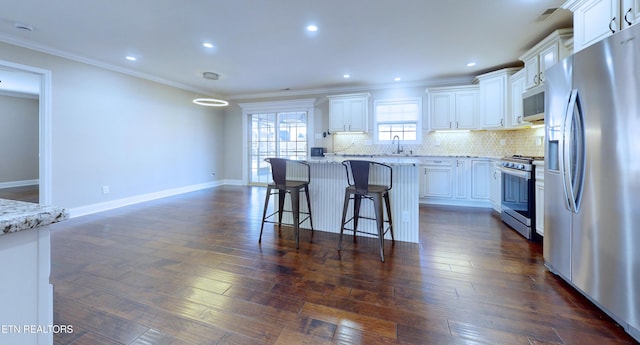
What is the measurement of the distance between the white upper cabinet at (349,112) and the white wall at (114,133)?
3424 millimetres

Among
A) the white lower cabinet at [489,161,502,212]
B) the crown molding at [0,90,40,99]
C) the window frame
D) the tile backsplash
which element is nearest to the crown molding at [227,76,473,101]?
the window frame

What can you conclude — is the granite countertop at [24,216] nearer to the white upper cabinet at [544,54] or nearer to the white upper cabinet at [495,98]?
the white upper cabinet at [544,54]

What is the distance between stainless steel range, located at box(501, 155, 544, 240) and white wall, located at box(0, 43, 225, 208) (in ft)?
20.9

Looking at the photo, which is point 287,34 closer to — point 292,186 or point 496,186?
point 292,186

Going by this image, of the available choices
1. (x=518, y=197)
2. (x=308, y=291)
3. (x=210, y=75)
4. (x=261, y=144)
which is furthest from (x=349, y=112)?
(x=308, y=291)

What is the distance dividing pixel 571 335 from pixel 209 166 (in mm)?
7304

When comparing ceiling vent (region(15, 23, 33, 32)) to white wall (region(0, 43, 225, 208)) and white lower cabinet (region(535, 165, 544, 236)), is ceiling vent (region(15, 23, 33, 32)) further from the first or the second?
white lower cabinet (region(535, 165, 544, 236))

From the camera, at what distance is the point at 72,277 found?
2.27 meters

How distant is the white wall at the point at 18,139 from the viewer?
23.0 ft

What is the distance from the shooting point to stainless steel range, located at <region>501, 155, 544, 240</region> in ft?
10.5

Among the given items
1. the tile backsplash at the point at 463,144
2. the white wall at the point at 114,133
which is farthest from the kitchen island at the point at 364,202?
the white wall at the point at 114,133

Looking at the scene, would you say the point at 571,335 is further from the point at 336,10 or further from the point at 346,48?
the point at 346,48

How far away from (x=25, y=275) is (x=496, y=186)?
5.31 metres

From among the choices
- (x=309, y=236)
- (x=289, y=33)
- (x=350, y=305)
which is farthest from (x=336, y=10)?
(x=350, y=305)
